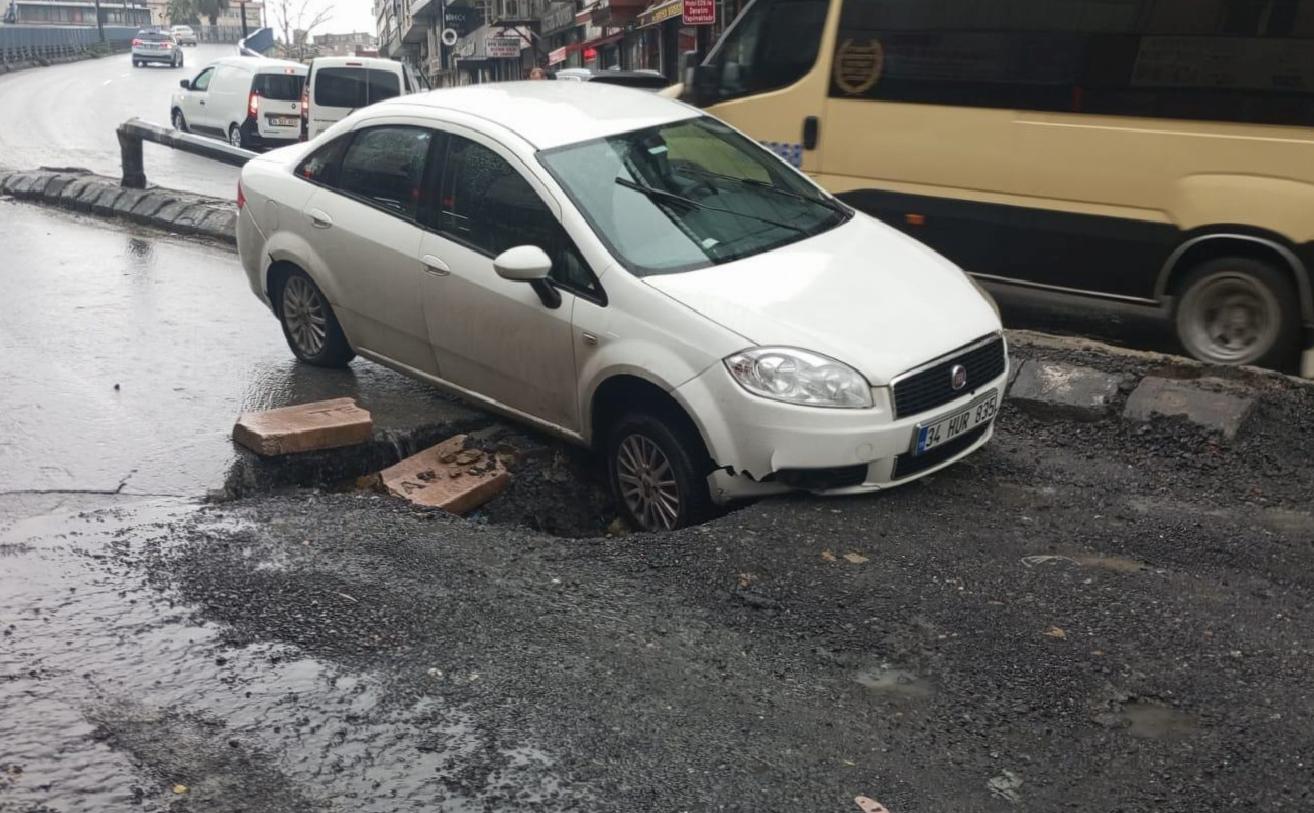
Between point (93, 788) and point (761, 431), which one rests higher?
point (761, 431)

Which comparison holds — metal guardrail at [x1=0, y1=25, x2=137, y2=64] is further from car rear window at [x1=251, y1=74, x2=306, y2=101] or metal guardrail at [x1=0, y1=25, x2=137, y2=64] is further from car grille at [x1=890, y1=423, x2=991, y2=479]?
car grille at [x1=890, y1=423, x2=991, y2=479]

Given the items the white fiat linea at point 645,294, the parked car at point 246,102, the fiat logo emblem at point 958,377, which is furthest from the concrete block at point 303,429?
the parked car at point 246,102

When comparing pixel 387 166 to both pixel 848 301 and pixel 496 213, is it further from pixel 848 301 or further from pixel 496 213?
pixel 848 301

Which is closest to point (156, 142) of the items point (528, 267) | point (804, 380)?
point (528, 267)

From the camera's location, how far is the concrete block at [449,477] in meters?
5.47

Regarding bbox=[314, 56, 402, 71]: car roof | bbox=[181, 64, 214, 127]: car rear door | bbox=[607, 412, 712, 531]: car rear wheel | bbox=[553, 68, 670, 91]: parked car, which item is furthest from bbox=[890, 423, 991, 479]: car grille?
bbox=[181, 64, 214, 127]: car rear door

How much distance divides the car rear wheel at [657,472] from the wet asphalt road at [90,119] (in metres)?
12.5

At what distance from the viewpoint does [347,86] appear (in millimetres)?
20484

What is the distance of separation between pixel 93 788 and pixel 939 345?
347 cm

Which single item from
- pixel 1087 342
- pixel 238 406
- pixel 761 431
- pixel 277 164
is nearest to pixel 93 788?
pixel 761 431

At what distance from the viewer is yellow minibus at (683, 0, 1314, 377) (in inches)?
268

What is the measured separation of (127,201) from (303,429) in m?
9.06

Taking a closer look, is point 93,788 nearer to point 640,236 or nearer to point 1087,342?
point 640,236

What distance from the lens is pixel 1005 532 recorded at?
4.93m
